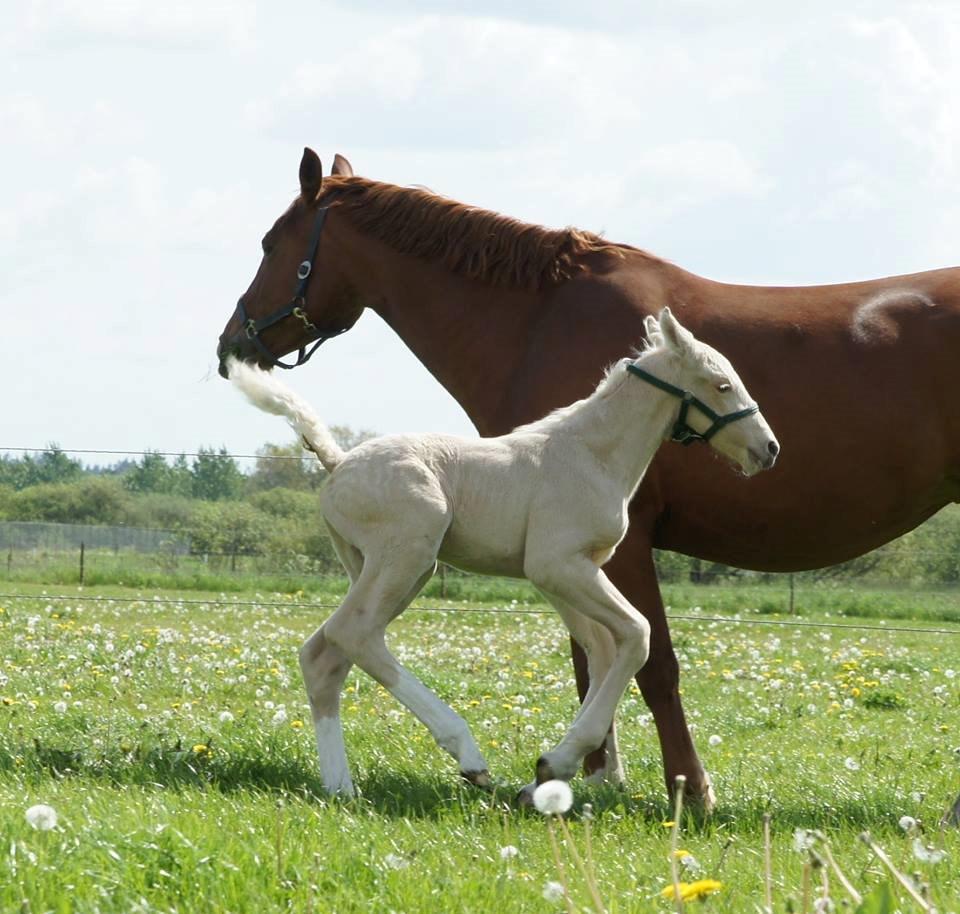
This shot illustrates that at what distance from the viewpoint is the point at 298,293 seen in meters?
7.54

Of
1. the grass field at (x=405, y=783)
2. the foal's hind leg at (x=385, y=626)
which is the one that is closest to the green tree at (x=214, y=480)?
the grass field at (x=405, y=783)

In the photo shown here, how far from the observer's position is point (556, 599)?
5902mm

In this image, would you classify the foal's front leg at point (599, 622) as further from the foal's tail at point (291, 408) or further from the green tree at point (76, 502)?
the green tree at point (76, 502)

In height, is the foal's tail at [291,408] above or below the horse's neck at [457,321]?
below

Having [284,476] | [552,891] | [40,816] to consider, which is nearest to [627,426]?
[552,891]

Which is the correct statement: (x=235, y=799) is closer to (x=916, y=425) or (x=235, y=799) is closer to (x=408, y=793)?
(x=408, y=793)

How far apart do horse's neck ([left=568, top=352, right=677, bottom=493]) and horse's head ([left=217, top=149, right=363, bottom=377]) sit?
2.07 meters

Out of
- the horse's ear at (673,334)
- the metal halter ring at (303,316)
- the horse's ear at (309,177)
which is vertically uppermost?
the horse's ear at (309,177)

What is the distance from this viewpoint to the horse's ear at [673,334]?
5812mm

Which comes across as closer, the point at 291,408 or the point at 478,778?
the point at 478,778

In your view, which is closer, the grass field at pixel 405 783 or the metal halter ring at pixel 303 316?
the grass field at pixel 405 783

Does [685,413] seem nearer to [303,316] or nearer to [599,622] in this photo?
[599,622]

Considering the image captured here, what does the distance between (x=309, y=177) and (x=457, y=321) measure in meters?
1.24

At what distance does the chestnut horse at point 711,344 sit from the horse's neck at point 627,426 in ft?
1.78
